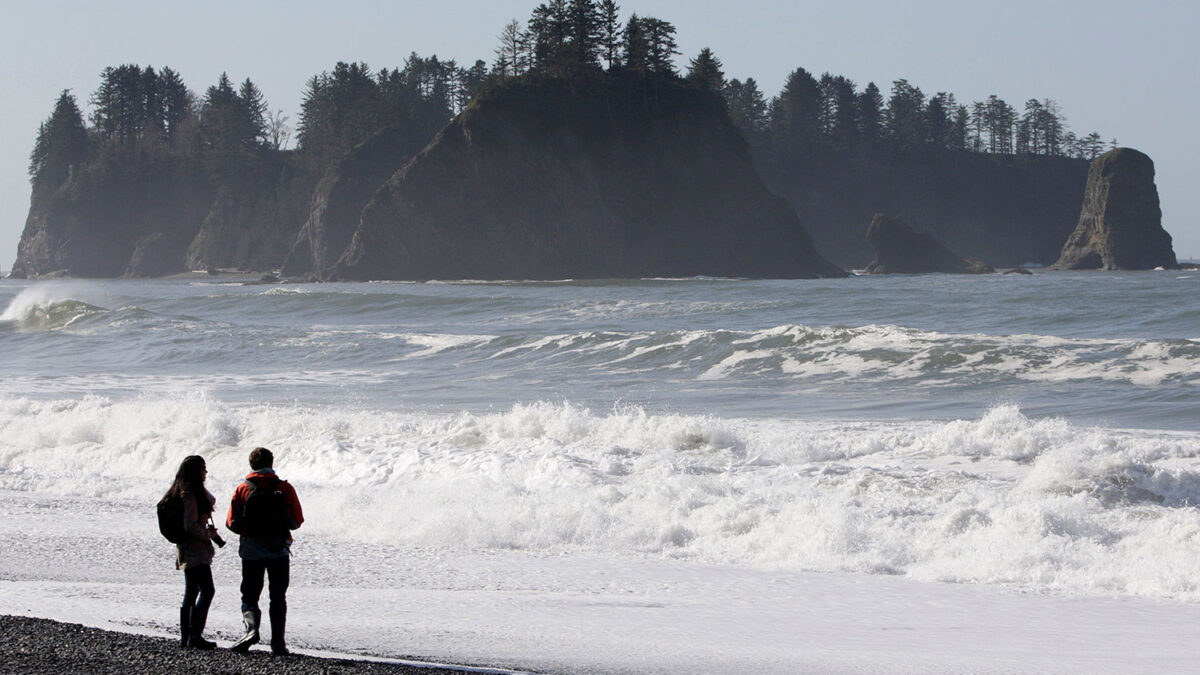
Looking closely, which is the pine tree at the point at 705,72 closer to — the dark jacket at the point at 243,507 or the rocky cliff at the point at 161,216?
the rocky cliff at the point at 161,216

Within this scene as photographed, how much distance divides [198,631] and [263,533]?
2.09ft

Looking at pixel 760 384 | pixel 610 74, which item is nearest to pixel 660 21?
pixel 610 74

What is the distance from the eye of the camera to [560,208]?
259 ft

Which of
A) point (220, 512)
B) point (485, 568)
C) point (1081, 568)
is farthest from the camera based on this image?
point (220, 512)

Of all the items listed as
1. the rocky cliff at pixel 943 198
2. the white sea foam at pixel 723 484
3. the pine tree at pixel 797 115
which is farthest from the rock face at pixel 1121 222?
the white sea foam at pixel 723 484

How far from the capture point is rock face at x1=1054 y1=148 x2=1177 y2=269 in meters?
100

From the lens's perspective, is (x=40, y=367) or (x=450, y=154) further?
(x=450, y=154)

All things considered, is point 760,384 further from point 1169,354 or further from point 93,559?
point 93,559

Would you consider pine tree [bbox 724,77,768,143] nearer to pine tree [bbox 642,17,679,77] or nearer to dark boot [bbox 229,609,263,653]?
pine tree [bbox 642,17,679,77]

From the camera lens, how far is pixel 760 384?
18.2 metres

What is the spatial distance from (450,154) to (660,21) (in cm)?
2037

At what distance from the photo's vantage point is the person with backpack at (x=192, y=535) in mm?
5719

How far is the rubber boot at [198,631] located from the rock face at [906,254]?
9155cm

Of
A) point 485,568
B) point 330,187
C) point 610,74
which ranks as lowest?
point 485,568
